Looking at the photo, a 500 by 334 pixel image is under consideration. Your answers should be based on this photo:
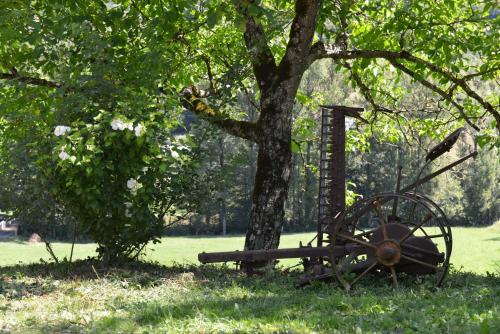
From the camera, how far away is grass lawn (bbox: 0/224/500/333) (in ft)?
18.9

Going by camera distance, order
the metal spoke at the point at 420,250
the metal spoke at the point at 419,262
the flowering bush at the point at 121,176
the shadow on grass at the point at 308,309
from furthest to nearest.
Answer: the flowering bush at the point at 121,176, the metal spoke at the point at 420,250, the metal spoke at the point at 419,262, the shadow on grass at the point at 308,309

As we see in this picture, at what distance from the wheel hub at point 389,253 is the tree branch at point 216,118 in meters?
3.51

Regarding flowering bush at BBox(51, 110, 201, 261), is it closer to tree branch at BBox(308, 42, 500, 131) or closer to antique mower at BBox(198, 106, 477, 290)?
antique mower at BBox(198, 106, 477, 290)

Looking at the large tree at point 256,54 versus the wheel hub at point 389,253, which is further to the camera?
the large tree at point 256,54

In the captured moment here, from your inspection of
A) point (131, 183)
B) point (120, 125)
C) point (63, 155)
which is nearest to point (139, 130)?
point (120, 125)

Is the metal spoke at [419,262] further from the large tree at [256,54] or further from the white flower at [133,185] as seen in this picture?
the white flower at [133,185]

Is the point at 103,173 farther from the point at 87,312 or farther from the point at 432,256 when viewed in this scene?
the point at 432,256

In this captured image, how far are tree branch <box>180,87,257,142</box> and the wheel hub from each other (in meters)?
3.51

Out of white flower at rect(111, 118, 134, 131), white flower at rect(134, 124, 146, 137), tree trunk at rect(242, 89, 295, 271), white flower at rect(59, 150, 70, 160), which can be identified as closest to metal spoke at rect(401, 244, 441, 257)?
tree trunk at rect(242, 89, 295, 271)

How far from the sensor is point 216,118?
35.6 ft

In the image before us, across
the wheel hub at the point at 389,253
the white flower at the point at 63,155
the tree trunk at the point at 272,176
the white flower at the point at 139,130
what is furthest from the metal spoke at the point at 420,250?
the white flower at the point at 63,155

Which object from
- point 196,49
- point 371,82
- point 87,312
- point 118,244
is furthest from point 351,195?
point 87,312

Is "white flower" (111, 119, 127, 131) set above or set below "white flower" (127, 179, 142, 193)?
above

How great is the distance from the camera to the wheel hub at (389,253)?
321 inches
